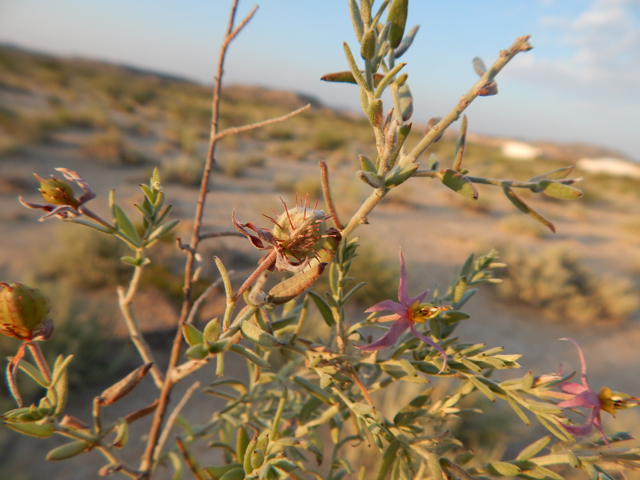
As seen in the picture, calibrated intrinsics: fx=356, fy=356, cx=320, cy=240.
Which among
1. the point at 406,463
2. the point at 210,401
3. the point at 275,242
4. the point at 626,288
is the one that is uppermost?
the point at 275,242

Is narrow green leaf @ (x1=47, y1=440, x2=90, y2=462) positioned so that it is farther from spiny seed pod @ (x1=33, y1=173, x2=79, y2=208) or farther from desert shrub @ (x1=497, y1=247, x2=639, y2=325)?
desert shrub @ (x1=497, y1=247, x2=639, y2=325)

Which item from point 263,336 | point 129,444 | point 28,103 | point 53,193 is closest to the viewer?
point 263,336

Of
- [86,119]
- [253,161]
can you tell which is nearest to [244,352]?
[253,161]

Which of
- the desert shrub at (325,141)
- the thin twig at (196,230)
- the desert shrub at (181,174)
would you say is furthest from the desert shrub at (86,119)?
Answer: the thin twig at (196,230)

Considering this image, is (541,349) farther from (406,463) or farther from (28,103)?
(28,103)

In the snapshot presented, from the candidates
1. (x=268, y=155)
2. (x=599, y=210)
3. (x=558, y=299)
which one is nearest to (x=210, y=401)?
(x=558, y=299)
